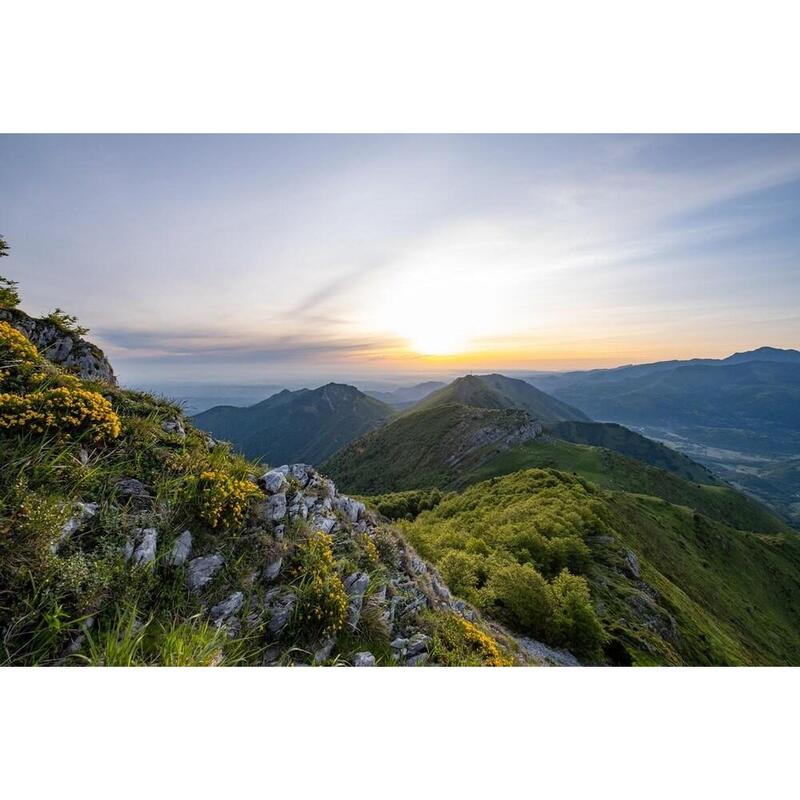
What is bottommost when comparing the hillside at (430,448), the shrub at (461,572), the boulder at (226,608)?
the hillside at (430,448)

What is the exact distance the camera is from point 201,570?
470 cm

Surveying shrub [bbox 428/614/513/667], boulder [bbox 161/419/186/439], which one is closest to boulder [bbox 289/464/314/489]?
boulder [bbox 161/419/186/439]

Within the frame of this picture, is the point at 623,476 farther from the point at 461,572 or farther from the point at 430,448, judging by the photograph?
the point at 461,572

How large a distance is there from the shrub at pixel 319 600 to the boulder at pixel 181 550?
4.84 ft

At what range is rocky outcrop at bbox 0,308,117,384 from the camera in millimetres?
7980

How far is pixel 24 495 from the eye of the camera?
4203mm

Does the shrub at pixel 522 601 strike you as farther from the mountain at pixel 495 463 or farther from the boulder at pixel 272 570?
the mountain at pixel 495 463

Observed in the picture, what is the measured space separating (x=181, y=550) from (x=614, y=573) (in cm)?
2392

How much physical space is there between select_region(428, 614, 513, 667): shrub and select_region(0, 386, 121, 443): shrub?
5709mm

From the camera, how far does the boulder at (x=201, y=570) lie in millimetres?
4586

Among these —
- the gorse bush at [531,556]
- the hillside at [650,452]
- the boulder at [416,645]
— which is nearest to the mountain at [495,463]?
the hillside at [650,452]

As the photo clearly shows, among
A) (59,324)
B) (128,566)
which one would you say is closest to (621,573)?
(128,566)

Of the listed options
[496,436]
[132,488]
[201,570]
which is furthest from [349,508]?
[496,436]
